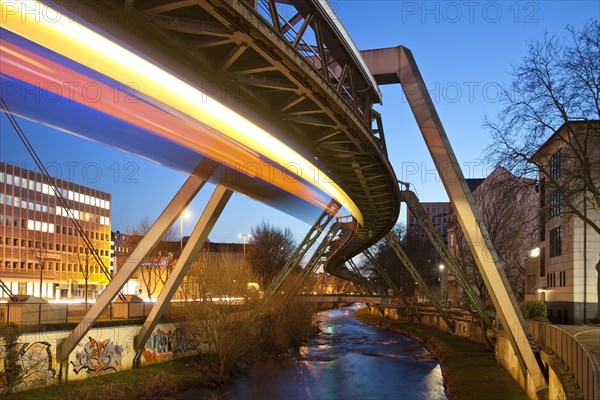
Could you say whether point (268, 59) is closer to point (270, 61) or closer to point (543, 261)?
point (270, 61)

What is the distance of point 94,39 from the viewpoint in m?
8.55

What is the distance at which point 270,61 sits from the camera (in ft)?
33.2

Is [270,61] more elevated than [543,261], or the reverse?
[270,61]

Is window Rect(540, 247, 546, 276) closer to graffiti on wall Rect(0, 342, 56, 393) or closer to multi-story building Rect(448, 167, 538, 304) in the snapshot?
multi-story building Rect(448, 167, 538, 304)

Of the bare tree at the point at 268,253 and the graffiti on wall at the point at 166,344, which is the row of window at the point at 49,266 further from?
the graffiti on wall at the point at 166,344

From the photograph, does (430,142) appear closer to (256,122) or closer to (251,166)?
(251,166)

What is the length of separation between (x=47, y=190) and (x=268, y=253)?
125 ft

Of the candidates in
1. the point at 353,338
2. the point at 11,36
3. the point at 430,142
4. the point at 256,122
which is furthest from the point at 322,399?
the point at 353,338

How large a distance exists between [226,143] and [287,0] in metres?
7.43

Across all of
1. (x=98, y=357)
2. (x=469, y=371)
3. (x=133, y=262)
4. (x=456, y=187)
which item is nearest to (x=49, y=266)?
(x=98, y=357)

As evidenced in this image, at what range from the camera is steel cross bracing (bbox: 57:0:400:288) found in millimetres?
8672

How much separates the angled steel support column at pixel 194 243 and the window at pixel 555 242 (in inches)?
1210

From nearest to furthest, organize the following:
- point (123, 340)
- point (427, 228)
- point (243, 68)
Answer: point (243, 68) → point (123, 340) → point (427, 228)

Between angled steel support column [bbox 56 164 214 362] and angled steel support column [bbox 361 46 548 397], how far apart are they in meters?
8.08
